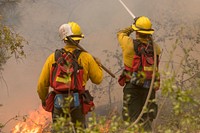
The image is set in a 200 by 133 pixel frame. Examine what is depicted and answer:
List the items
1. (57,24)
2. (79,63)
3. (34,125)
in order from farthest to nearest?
(57,24) → (34,125) → (79,63)

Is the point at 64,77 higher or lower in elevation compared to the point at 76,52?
lower

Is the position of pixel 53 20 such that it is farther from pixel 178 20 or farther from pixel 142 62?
pixel 142 62

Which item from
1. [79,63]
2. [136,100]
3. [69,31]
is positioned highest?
[69,31]

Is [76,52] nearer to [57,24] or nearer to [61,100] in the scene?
[61,100]

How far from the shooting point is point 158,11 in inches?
473

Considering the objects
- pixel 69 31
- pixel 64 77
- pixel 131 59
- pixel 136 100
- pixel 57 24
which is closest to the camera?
pixel 64 77

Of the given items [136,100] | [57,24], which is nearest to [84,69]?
[136,100]

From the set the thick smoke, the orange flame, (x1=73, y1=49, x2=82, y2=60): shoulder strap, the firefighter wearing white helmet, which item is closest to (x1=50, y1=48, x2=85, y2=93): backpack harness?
(x1=73, y1=49, x2=82, y2=60): shoulder strap

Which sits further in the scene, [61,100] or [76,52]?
[76,52]

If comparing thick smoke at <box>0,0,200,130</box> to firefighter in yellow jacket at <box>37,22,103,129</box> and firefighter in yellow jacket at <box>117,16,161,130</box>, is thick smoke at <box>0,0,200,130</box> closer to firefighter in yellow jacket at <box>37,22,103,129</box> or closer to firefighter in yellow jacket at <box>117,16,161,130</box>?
firefighter in yellow jacket at <box>117,16,161,130</box>

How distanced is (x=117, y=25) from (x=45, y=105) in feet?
26.0

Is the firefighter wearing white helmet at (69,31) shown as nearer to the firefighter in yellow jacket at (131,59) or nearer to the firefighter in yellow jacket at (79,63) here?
the firefighter in yellow jacket at (79,63)

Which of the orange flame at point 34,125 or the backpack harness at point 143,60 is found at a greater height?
the backpack harness at point 143,60

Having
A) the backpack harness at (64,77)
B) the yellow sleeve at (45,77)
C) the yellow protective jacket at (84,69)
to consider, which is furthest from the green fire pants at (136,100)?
the yellow sleeve at (45,77)
